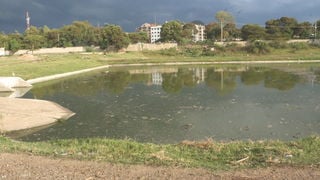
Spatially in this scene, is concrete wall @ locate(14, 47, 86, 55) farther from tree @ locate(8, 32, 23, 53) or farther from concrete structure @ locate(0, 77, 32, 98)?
concrete structure @ locate(0, 77, 32, 98)

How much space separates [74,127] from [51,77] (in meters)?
31.9

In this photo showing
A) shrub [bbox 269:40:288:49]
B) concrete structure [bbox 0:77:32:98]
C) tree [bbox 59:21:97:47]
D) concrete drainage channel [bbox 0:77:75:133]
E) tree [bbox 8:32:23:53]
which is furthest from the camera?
tree [bbox 59:21:97:47]

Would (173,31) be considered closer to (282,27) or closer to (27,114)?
(282,27)

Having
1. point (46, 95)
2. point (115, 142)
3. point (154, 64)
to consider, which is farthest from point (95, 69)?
point (115, 142)

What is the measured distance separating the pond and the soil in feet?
23.3

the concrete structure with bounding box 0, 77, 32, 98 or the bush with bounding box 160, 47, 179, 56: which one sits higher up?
the bush with bounding box 160, 47, 179, 56

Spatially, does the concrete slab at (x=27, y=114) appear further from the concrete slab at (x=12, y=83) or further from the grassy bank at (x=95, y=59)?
the grassy bank at (x=95, y=59)

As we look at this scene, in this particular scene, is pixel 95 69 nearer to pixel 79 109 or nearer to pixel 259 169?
pixel 79 109

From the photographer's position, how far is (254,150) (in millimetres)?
11664

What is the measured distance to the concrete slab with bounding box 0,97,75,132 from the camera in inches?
787

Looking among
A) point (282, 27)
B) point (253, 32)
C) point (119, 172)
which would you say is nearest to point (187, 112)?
point (119, 172)

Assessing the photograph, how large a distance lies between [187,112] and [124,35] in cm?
7868

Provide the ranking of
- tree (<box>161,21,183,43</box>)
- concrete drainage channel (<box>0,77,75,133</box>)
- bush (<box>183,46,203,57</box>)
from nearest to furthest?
concrete drainage channel (<box>0,77,75,133</box>) → bush (<box>183,46,203,57</box>) → tree (<box>161,21,183,43</box>)

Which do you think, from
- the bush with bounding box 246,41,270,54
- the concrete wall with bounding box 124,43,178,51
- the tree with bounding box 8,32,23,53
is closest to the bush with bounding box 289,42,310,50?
the bush with bounding box 246,41,270,54
